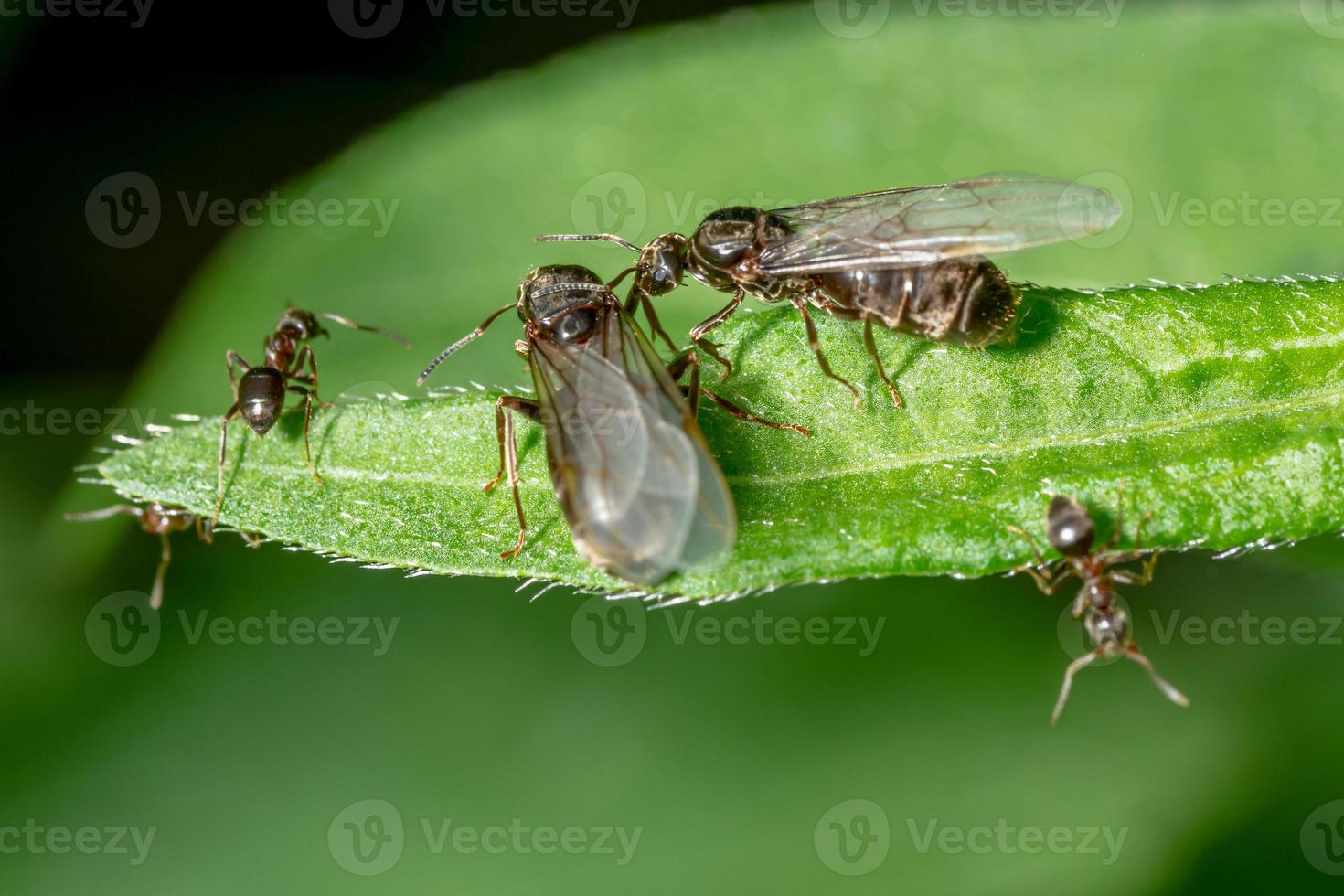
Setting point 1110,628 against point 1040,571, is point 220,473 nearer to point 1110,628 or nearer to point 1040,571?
point 1040,571

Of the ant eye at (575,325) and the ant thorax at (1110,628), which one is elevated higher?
the ant eye at (575,325)

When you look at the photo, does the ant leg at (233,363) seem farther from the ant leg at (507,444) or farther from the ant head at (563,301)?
the ant leg at (507,444)

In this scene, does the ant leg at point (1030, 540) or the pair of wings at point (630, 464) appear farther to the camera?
the pair of wings at point (630, 464)

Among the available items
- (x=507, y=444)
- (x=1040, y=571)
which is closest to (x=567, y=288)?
(x=507, y=444)

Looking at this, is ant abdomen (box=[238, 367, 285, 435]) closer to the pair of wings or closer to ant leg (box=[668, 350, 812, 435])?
the pair of wings

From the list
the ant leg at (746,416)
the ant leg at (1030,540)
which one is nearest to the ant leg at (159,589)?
the ant leg at (746,416)

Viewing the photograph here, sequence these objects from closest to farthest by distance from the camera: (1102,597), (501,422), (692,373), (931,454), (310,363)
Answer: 1. (931,454)
2. (501,422)
3. (692,373)
4. (1102,597)
5. (310,363)

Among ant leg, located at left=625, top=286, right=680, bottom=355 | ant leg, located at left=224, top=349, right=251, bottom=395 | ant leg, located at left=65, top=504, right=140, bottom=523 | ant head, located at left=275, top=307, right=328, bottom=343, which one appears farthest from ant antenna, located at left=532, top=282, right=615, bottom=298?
ant leg, located at left=65, top=504, right=140, bottom=523
